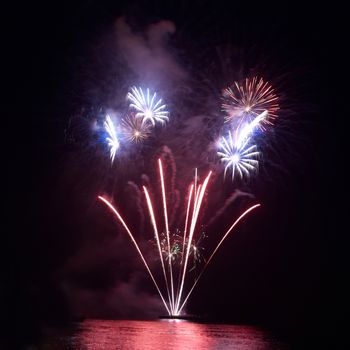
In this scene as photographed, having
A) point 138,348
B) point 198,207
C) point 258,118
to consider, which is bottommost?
point 138,348

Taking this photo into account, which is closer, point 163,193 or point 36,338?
point 36,338

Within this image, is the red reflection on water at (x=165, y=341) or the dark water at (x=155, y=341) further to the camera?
the red reflection on water at (x=165, y=341)

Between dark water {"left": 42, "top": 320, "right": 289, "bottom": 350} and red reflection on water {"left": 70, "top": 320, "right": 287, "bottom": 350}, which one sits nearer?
dark water {"left": 42, "top": 320, "right": 289, "bottom": 350}

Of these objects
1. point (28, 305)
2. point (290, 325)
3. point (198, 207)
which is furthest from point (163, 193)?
point (290, 325)

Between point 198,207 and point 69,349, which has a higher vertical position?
point 198,207

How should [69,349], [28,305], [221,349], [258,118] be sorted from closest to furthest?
[28,305] → [69,349] → [258,118] → [221,349]

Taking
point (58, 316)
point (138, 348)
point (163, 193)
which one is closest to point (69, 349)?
point (138, 348)

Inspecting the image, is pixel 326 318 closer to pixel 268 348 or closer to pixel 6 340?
pixel 268 348

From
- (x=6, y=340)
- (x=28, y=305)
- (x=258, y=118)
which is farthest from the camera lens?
(x=258, y=118)

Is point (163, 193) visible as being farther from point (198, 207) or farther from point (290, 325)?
point (290, 325)
